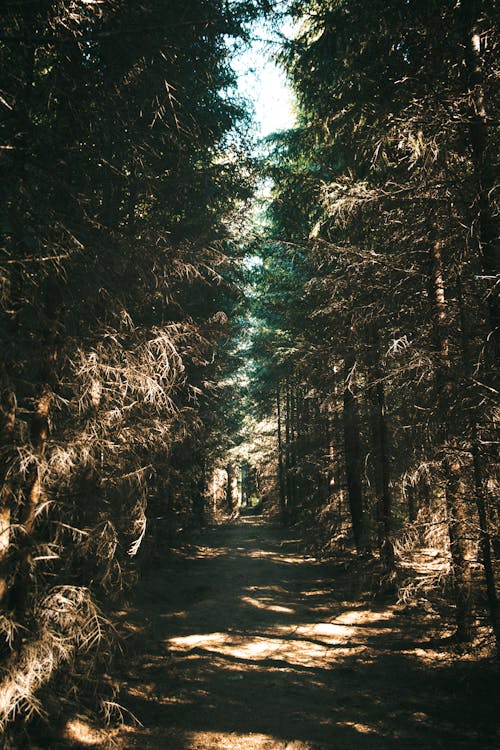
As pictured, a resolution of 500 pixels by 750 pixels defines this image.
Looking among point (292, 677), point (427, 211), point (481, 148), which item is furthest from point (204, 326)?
point (292, 677)

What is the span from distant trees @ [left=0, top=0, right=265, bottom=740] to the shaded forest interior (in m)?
0.05

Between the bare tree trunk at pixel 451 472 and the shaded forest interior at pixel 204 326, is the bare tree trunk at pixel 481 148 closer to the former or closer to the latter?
the shaded forest interior at pixel 204 326

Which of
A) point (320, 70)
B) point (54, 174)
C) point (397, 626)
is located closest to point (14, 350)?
point (54, 174)

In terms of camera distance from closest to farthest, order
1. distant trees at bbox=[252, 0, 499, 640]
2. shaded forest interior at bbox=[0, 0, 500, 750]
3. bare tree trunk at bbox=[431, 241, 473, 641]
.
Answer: shaded forest interior at bbox=[0, 0, 500, 750] < distant trees at bbox=[252, 0, 499, 640] < bare tree trunk at bbox=[431, 241, 473, 641]

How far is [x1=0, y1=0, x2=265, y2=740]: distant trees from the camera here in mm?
5160

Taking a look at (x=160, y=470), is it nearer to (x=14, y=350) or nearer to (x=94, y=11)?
(x=14, y=350)

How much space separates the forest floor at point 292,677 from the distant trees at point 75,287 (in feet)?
5.01

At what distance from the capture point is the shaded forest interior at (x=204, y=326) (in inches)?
212

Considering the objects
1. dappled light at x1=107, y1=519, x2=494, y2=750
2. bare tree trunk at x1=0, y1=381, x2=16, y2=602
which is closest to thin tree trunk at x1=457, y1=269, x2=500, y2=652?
dappled light at x1=107, y1=519, x2=494, y2=750

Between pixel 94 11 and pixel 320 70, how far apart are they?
4.11 metres

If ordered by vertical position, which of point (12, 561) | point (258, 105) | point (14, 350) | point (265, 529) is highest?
point (258, 105)

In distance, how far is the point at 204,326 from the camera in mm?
9852

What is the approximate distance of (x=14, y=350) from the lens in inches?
194

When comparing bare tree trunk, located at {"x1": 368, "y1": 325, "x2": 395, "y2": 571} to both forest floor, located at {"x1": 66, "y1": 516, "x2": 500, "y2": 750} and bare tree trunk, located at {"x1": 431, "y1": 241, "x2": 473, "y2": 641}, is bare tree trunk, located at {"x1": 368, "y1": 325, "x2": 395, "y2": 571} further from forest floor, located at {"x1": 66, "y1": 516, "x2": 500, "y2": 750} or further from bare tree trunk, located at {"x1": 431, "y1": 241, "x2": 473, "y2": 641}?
bare tree trunk, located at {"x1": 431, "y1": 241, "x2": 473, "y2": 641}
